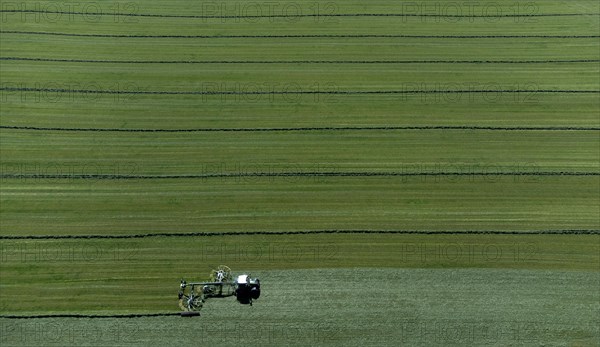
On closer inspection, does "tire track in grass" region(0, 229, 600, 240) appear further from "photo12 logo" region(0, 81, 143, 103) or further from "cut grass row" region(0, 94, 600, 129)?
"photo12 logo" region(0, 81, 143, 103)

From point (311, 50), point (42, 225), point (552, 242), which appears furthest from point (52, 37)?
point (552, 242)

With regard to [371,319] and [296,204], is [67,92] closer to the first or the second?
[296,204]

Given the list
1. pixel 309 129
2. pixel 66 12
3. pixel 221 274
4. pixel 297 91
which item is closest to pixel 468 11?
pixel 297 91

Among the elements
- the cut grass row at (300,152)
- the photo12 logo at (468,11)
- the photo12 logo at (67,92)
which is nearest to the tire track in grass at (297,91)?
the photo12 logo at (67,92)

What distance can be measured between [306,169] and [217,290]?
26.0 feet

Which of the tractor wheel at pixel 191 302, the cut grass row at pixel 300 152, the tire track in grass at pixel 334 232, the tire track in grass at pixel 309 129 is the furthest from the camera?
the tire track in grass at pixel 309 129

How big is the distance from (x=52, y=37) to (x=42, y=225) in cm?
1534

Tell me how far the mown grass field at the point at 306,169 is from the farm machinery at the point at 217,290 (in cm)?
44

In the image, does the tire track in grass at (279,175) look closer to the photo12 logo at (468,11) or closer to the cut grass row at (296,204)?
the cut grass row at (296,204)

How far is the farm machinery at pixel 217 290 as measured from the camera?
19.5 meters

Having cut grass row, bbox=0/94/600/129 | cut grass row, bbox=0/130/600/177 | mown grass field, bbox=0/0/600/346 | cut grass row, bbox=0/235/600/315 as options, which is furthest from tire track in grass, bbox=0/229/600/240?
cut grass row, bbox=0/94/600/129

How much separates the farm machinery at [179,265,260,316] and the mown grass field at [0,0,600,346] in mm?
435

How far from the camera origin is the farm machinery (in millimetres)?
→ 19500

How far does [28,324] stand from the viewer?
63.3 ft
